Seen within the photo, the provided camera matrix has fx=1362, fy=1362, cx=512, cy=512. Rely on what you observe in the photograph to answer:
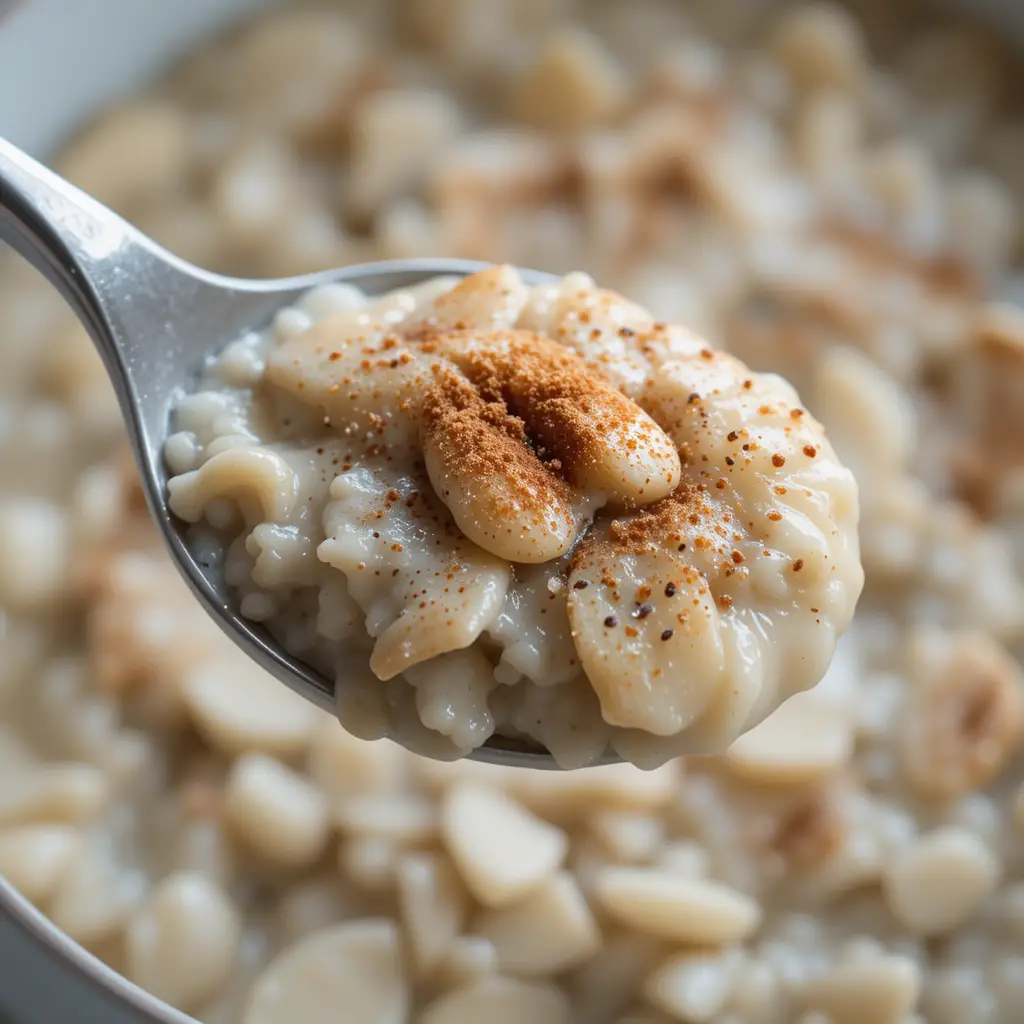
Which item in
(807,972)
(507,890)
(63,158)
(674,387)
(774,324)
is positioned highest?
(674,387)

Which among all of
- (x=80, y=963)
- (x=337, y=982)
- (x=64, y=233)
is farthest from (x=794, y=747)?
(x=64, y=233)

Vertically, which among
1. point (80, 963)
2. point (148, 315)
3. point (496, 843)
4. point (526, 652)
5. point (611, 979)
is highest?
point (148, 315)

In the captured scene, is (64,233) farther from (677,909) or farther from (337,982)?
(677,909)

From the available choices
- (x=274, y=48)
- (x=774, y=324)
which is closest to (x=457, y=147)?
(x=274, y=48)

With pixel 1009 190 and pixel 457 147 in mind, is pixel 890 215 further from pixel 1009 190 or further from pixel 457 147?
pixel 457 147

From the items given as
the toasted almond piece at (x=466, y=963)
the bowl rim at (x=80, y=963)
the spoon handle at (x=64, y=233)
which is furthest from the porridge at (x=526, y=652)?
the bowl rim at (x=80, y=963)

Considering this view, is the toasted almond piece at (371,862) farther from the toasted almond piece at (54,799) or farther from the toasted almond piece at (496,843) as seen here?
the toasted almond piece at (54,799)
